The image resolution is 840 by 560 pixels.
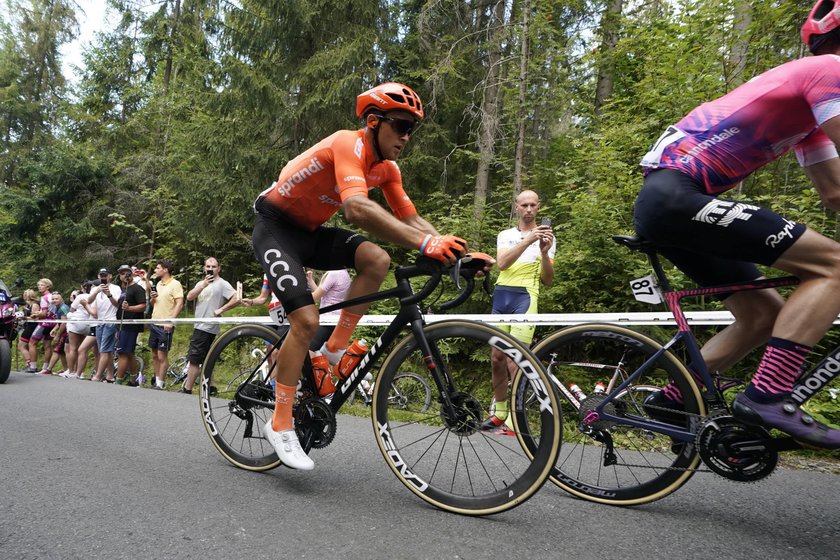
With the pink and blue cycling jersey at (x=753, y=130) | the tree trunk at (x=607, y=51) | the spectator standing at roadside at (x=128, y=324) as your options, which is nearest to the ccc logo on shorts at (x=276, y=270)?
the pink and blue cycling jersey at (x=753, y=130)

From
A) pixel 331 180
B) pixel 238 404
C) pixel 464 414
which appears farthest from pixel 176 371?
pixel 464 414

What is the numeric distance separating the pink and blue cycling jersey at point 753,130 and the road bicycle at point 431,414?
1.07 m

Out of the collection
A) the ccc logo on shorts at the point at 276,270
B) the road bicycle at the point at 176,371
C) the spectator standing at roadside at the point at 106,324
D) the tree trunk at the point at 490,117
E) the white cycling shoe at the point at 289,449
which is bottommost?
the road bicycle at the point at 176,371

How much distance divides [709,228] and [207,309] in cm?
767

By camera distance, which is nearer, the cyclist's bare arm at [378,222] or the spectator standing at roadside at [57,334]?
the cyclist's bare arm at [378,222]

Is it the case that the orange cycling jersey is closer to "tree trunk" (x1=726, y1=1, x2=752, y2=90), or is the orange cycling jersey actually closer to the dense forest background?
the dense forest background

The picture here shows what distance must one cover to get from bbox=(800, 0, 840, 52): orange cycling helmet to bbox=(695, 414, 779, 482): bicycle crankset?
5.38 feet

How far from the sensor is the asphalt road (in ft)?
6.89

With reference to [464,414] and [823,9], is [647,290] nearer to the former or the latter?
[464,414]

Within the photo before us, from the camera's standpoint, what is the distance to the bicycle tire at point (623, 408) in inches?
98.8

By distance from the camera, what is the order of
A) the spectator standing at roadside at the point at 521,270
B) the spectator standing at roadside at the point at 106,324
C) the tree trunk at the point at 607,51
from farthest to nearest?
the tree trunk at the point at 607,51
the spectator standing at roadside at the point at 106,324
the spectator standing at roadside at the point at 521,270

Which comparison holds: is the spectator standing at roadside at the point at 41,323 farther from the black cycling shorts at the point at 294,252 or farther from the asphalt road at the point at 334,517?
the black cycling shorts at the point at 294,252

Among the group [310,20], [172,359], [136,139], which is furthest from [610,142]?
[136,139]

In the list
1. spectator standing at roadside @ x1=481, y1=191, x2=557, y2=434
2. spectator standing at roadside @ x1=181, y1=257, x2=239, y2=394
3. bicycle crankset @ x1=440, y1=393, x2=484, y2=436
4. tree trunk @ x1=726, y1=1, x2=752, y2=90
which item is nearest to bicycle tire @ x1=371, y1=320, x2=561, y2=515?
bicycle crankset @ x1=440, y1=393, x2=484, y2=436
